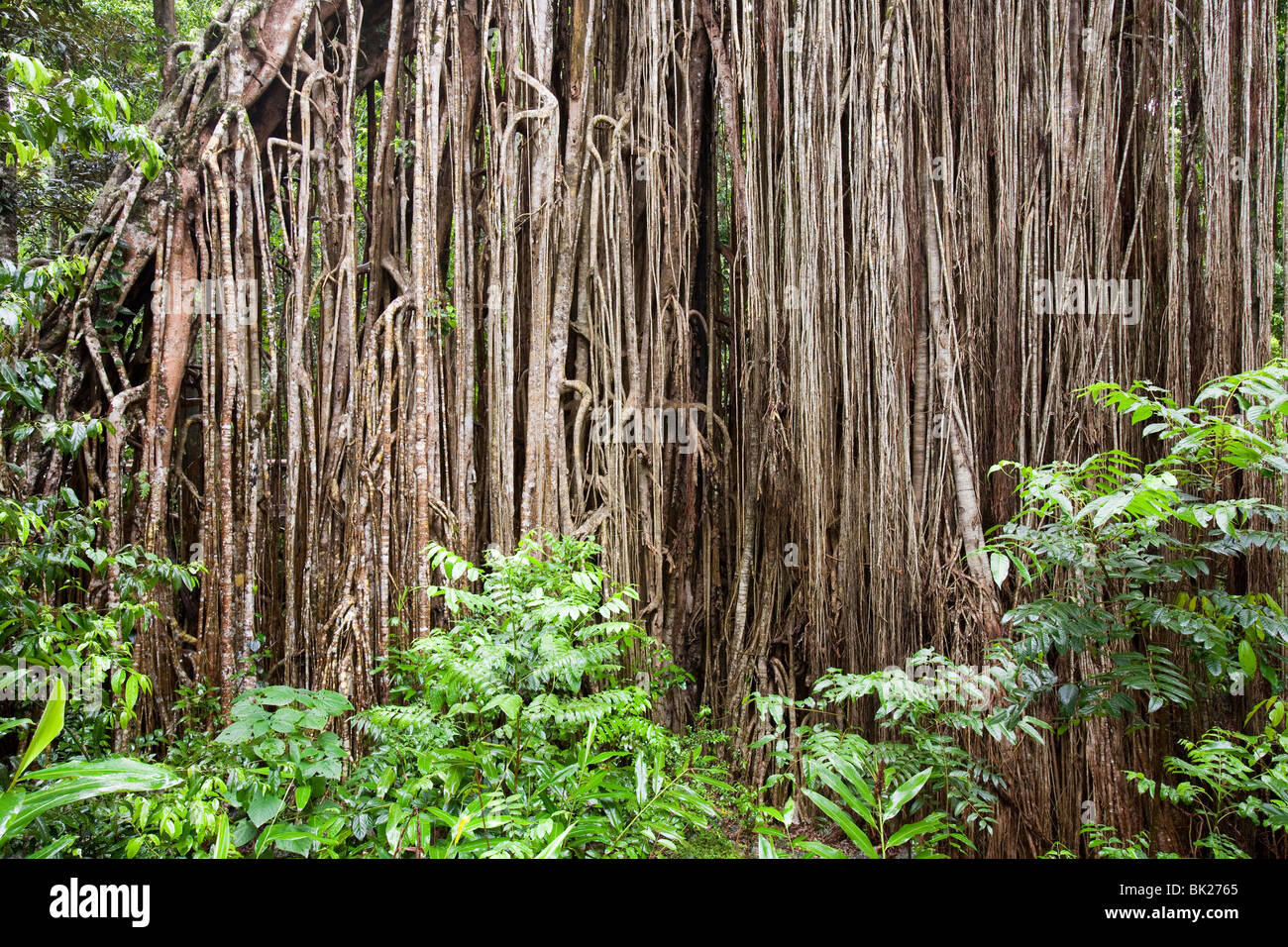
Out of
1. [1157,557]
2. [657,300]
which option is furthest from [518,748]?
[657,300]

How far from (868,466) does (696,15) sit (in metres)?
2.32

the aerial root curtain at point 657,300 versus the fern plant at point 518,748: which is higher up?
the aerial root curtain at point 657,300

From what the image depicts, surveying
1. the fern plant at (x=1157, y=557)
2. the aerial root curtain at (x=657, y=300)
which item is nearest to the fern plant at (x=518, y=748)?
the aerial root curtain at (x=657, y=300)

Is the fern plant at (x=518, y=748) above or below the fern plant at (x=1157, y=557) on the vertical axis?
below

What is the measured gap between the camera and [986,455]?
8.39 feet

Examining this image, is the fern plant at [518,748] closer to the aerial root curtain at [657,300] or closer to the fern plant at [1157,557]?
the aerial root curtain at [657,300]

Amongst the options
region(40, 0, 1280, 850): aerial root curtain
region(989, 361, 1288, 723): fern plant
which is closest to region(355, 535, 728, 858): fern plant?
region(40, 0, 1280, 850): aerial root curtain

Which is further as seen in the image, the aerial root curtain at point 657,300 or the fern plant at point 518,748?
the aerial root curtain at point 657,300

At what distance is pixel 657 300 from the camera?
296 centimetres

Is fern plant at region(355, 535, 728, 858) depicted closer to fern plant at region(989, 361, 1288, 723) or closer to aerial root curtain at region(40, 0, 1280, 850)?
aerial root curtain at region(40, 0, 1280, 850)

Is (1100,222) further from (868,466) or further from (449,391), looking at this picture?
(449,391)

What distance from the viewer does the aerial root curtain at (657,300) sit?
245 cm

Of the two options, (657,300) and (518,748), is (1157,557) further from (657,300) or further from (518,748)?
(657,300)
